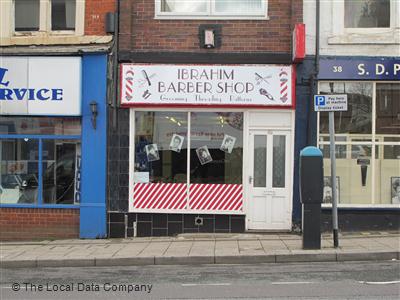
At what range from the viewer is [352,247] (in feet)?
35.8

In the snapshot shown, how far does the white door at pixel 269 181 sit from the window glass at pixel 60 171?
3993 mm

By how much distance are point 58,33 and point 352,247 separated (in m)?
8.06

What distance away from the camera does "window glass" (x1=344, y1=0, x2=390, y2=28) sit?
1324 cm

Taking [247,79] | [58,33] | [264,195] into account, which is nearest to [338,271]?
[264,195]

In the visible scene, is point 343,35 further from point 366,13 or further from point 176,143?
point 176,143

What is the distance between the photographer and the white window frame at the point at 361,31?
42.4 feet

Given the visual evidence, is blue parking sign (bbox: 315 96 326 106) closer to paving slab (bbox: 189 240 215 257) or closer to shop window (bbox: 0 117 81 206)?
paving slab (bbox: 189 240 215 257)

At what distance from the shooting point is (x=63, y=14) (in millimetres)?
13727

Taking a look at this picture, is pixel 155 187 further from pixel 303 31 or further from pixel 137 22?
pixel 303 31

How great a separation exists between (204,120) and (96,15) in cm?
344

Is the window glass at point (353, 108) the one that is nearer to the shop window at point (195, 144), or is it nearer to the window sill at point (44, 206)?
the shop window at point (195, 144)

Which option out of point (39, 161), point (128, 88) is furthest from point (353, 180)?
point (39, 161)

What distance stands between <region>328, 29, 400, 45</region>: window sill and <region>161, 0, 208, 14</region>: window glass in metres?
2.97

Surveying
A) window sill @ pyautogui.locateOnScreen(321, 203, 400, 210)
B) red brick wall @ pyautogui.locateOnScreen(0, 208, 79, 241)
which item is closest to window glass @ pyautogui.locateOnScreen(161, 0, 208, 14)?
red brick wall @ pyautogui.locateOnScreen(0, 208, 79, 241)
